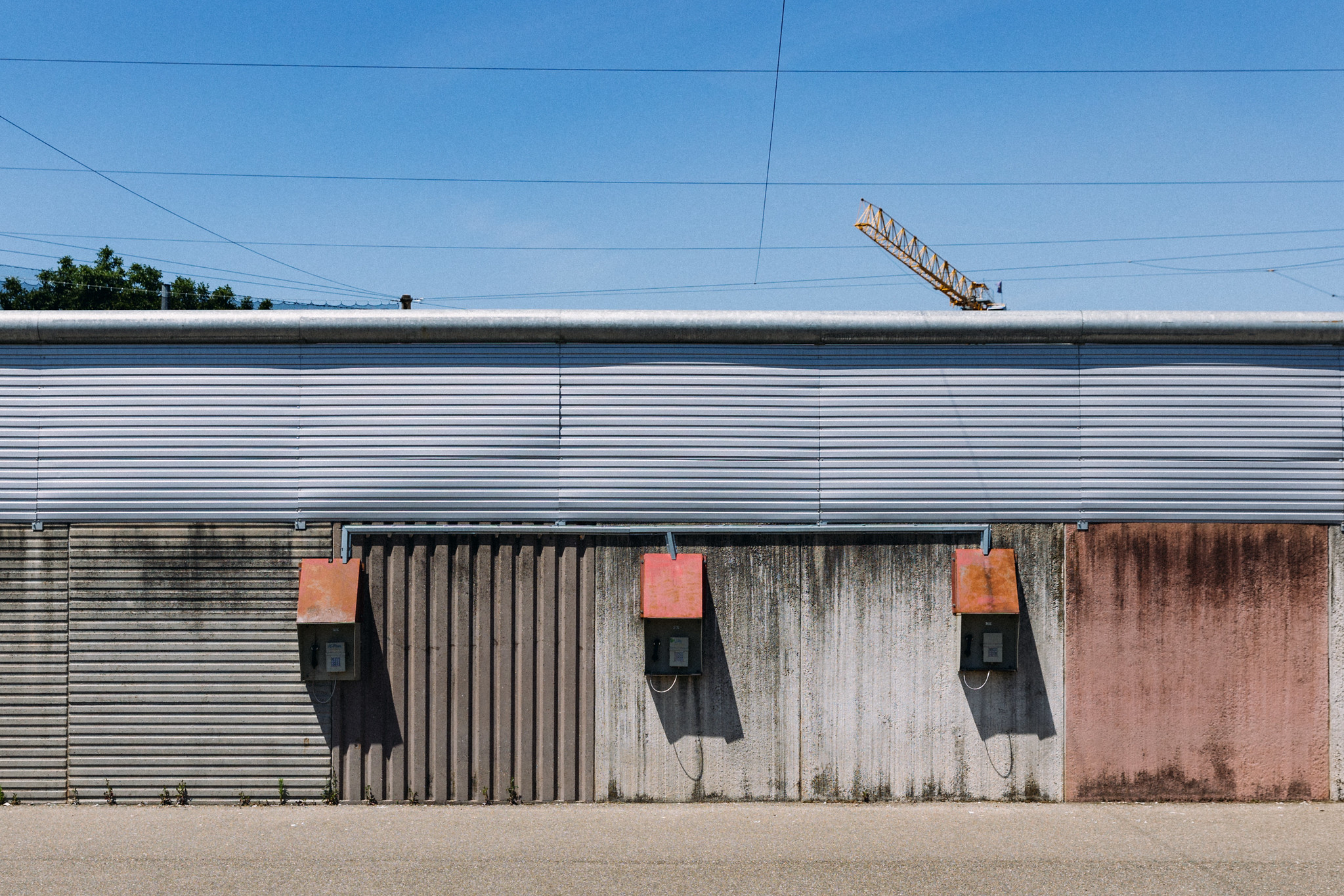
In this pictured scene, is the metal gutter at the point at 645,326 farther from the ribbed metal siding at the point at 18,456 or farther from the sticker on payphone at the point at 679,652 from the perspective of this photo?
the sticker on payphone at the point at 679,652

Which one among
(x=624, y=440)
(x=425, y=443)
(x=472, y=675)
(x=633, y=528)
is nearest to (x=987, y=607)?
(x=633, y=528)

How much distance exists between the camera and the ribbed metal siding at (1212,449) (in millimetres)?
8938

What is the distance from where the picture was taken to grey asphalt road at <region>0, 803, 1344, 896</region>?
704 centimetres

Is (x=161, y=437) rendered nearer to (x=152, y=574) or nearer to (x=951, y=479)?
(x=152, y=574)

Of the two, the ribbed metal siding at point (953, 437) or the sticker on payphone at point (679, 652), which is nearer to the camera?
the sticker on payphone at point (679, 652)

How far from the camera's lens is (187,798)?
349 inches

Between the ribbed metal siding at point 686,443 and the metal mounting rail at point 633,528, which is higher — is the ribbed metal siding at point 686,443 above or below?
above

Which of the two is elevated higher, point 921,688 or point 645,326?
point 645,326

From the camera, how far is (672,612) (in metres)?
8.61

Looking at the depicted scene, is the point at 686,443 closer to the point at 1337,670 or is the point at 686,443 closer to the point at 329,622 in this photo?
the point at 329,622

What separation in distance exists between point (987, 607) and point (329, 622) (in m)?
5.86

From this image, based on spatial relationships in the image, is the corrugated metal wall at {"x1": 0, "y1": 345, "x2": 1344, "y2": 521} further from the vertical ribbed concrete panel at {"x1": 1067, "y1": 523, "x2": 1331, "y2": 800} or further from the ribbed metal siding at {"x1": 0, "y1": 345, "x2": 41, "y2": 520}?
the vertical ribbed concrete panel at {"x1": 1067, "y1": 523, "x2": 1331, "y2": 800}

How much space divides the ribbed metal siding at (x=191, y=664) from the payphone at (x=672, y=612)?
9.92 feet

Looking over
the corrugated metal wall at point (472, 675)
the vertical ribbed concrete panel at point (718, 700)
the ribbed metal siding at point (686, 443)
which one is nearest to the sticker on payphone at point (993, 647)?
the vertical ribbed concrete panel at point (718, 700)
